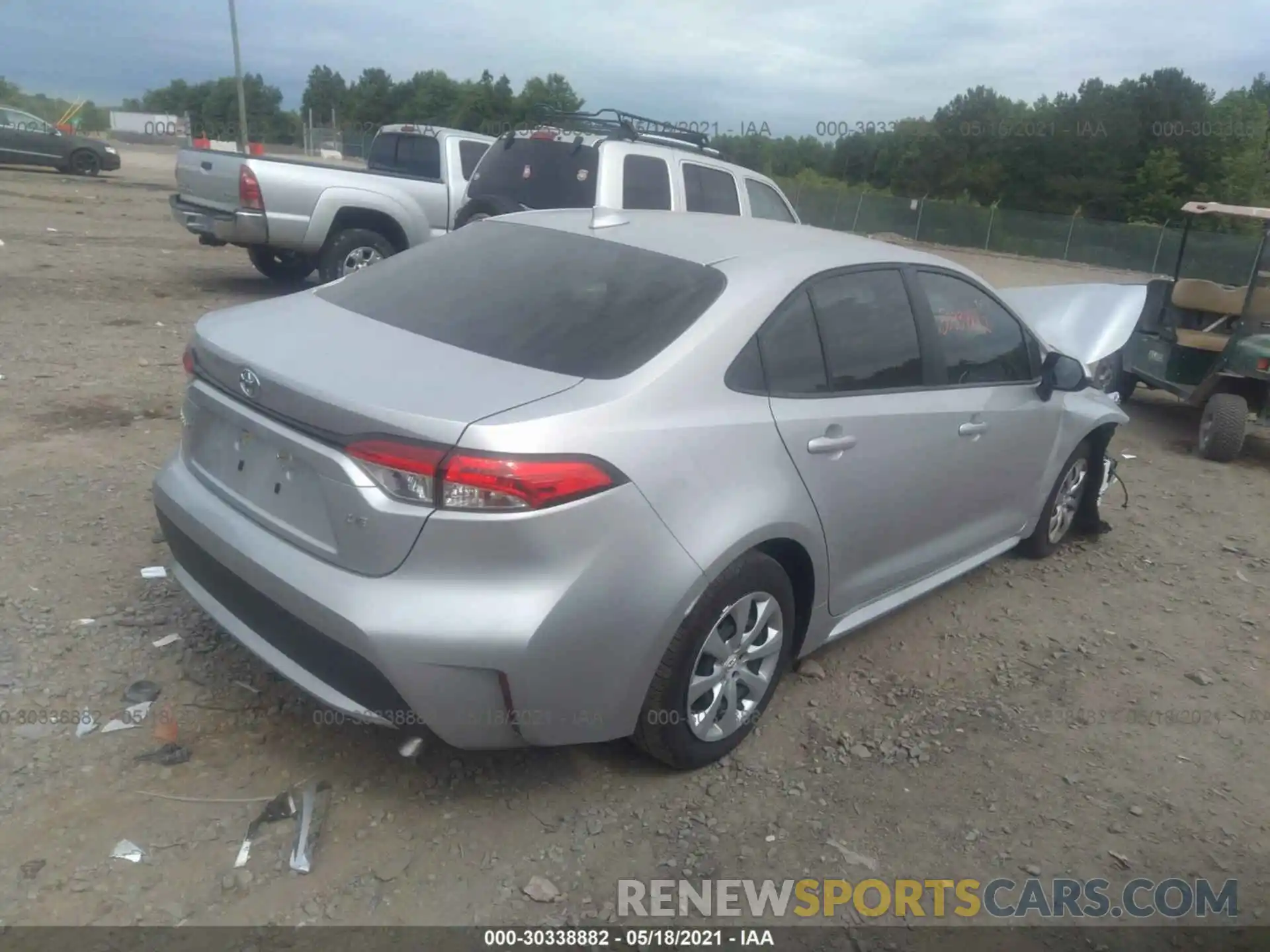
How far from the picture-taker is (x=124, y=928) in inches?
96.7

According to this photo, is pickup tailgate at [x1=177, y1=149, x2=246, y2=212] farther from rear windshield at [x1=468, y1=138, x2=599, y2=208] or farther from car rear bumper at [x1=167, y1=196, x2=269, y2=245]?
rear windshield at [x1=468, y1=138, x2=599, y2=208]

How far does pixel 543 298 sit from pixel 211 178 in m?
7.93

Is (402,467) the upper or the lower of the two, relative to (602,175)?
lower

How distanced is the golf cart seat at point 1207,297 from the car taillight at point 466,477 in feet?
28.0

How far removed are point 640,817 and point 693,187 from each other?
22.4 ft

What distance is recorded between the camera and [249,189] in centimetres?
950

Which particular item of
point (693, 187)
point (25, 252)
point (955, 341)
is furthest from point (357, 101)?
point (955, 341)

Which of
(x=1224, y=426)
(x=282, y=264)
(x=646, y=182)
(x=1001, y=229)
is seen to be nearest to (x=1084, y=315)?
(x=1224, y=426)

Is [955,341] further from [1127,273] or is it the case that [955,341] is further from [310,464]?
[1127,273]

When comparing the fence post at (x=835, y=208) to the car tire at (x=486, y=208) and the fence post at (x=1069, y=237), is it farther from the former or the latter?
the car tire at (x=486, y=208)

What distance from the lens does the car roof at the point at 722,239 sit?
11.5 feet

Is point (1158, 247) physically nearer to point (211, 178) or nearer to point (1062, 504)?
point (211, 178)

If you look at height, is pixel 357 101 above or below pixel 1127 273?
above

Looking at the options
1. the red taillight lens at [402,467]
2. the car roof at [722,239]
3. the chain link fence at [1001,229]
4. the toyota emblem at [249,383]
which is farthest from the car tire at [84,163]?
the red taillight lens at [402,467]
